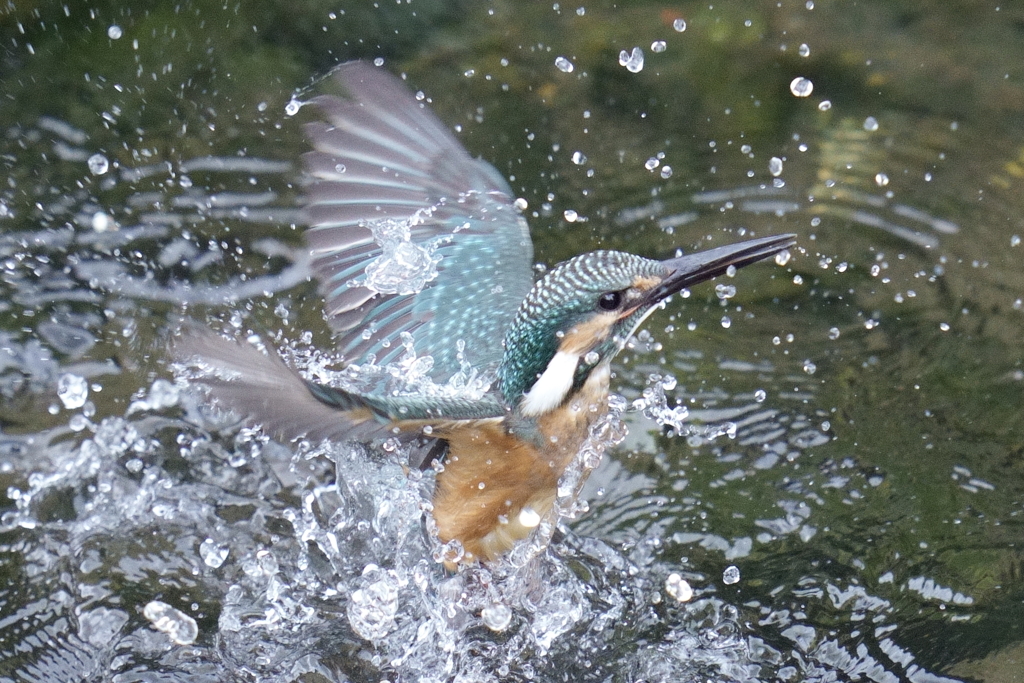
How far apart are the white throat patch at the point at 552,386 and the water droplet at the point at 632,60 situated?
7.91 ft

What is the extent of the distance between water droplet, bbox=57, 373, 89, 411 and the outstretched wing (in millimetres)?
947

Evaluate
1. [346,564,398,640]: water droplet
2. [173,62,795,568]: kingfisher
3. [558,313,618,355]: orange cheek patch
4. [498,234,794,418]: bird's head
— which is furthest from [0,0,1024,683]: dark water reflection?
→ [558,313,618,355]: orange cheek patch

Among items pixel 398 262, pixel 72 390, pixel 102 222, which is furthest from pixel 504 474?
pixel 102 222

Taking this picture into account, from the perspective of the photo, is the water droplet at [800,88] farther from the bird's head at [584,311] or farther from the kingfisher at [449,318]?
the bird's head at [584,311]

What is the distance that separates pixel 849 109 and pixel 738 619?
8.74ft

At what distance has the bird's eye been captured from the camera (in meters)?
2.67

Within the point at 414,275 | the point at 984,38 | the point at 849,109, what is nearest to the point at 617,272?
the point at 414,275

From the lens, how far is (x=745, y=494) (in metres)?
3.38

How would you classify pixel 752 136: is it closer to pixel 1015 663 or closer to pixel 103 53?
pixel 1015 663

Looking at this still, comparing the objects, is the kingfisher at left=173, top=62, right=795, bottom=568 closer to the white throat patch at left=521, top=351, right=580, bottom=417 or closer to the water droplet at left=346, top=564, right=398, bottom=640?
the white throat patch at left=521, top=351, right=580, bottom=417

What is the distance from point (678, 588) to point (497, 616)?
1.77 feet

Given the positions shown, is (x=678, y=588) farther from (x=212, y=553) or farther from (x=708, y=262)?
(x=212, y=553)

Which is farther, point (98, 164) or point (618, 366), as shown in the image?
point (98, 164)

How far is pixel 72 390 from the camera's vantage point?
142 inches
